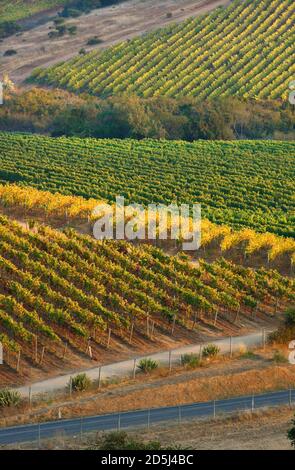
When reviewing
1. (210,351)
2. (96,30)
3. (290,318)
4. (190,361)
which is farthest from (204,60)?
(190,361)

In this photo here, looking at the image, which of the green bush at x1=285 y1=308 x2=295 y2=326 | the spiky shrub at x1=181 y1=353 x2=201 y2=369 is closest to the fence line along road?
the spiky shrub at x1=181 y1=353 x2=201 y2=369

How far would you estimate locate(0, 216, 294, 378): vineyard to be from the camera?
59.8m

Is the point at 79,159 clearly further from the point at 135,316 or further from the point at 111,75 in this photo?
the point at 111,75

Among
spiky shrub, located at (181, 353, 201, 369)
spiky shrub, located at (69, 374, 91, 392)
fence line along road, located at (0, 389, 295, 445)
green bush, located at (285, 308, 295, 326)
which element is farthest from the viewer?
green bush, located at (285, 308, 295, 326)

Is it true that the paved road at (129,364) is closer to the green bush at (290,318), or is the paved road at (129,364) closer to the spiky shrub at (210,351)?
the spiky shrub at (210,351)

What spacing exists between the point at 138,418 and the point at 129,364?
25.2 ft

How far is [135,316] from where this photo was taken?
205ft

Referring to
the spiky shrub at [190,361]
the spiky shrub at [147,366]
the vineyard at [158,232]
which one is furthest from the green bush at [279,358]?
the vineyard at [158,232]

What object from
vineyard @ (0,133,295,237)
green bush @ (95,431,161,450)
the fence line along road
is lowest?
green bush @ (95,431,161,450)

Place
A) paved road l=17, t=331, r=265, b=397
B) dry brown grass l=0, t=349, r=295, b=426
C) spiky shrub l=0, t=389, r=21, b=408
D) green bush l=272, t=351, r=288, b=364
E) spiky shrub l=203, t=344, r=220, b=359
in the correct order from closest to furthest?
dry brown grass l=0, t=349, r=295, b=426, spiky shrub l=0, t=389, r=21, b=408, paved road l=17, t=331, r=265, b=397, green bush l=272, t=351, r=288, b=364, spiky shrub l=203, t=344, r=220, b=359

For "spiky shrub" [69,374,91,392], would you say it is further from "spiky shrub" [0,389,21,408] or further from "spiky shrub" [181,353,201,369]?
"spiky shrub" [181,353,201,369]

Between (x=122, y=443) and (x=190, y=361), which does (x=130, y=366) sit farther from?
(x=122, y=443)

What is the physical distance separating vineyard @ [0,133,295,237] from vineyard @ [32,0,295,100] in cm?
3484

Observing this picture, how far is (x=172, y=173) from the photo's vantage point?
9975 cm
